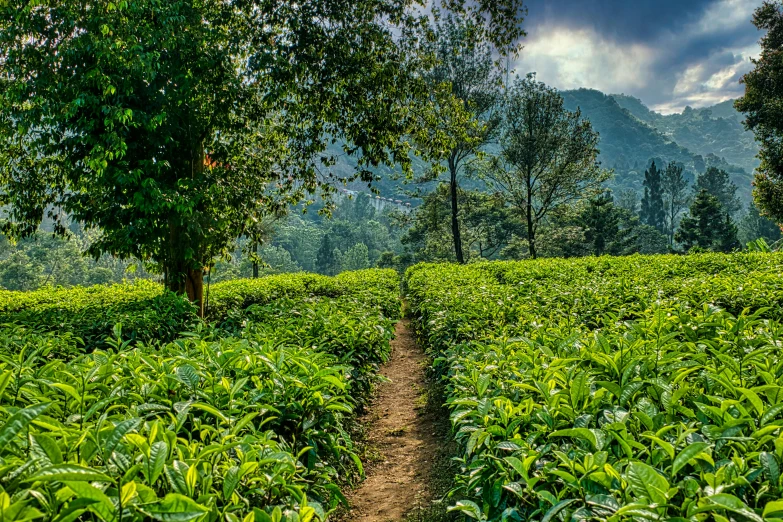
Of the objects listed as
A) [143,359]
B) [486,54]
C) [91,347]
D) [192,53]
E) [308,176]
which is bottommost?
[91,347]

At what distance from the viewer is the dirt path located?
301 cm

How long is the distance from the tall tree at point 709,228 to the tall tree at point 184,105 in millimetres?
40980

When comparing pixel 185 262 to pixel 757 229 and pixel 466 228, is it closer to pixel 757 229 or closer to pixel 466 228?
pixel 466 228

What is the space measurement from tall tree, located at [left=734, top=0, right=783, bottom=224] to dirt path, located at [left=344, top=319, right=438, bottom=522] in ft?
60.7

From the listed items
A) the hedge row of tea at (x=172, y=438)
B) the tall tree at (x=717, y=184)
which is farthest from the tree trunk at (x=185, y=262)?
the tall tree at (x=717, y=184)

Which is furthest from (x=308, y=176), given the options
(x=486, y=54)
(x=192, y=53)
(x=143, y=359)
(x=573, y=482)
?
(x=486, y=54)

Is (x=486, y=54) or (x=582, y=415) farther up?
(x=486, y=54)

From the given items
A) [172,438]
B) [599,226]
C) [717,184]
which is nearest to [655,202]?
[717,184]

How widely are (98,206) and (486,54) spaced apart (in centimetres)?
1840

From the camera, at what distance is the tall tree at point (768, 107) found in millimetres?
16875

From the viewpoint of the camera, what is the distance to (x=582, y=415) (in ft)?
5.39

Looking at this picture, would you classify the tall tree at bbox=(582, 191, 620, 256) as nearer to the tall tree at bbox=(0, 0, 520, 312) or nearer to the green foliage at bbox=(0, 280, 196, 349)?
the tall tree at bbox=(0, 0, 520, 312)

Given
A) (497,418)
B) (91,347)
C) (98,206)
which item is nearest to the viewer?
(497,418)

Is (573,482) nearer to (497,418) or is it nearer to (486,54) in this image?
(497,418)
